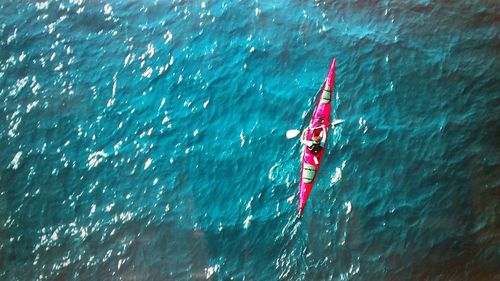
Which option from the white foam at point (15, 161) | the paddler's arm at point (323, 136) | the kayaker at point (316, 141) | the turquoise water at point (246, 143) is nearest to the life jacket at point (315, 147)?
the kayaker at point (316, 141)

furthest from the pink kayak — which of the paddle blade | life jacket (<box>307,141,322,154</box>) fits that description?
the paddle blade

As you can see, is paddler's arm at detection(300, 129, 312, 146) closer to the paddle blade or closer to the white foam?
the paddle blade

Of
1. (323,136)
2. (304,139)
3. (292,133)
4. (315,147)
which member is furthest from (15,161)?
(323,136)

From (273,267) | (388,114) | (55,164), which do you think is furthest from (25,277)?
(388,114)

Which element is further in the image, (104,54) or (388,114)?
(104,54)

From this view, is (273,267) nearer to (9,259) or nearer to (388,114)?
(388,114)

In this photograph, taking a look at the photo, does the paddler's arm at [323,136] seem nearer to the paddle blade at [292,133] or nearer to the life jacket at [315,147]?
the life jacket at [315,147]
